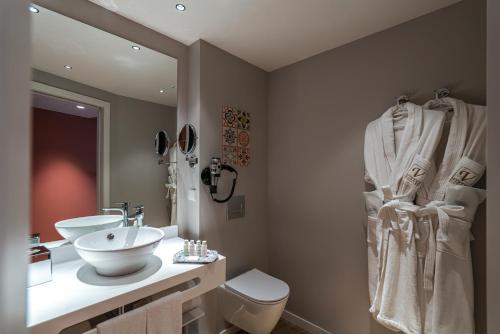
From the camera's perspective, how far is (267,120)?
94.0 inches

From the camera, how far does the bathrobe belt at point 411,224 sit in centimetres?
127

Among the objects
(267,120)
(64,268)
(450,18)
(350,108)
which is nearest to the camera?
(64,268)

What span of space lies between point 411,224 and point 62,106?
2182mm

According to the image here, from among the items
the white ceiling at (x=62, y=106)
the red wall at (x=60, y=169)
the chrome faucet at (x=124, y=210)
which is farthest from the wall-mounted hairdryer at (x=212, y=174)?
the white ceiling at (x=62, y=106)

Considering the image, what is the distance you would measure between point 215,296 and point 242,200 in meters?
0.82

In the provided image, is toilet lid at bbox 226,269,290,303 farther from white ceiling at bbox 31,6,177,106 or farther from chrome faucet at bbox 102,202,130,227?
white ceiling at bbox 31,6,177,106

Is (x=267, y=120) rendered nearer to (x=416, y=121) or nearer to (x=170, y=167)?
(x=170, y=167)

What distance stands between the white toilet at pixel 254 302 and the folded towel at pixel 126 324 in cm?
79

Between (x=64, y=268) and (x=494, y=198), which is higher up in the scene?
(x=494, y=198)

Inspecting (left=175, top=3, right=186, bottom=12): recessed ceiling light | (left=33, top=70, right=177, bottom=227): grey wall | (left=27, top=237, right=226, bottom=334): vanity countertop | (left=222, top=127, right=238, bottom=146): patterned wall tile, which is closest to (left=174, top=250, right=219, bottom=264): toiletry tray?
(left=27, top=237, right=226, bottom=334): vanity countertop

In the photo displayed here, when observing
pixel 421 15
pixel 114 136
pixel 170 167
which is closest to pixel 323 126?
pixel 421 15

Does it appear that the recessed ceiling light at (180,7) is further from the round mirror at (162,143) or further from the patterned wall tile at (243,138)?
the patterned wall tile at (243,138)

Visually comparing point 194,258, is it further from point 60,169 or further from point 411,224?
point 411,224

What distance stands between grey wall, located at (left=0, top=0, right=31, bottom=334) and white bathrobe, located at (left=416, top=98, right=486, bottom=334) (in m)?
1.66
